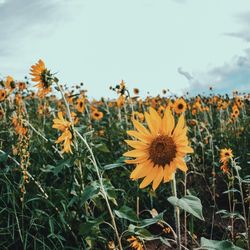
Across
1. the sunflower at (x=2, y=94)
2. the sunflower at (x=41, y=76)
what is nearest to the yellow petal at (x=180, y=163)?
the sunflower at (x=41, y=76)

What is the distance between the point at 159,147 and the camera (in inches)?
→ 59.6

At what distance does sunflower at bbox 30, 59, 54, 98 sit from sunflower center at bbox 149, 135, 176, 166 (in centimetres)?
147

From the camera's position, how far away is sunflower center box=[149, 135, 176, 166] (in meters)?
1.47

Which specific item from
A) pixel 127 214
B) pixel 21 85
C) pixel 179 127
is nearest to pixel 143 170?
pixel 179 127

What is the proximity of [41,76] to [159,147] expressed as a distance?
157 cm

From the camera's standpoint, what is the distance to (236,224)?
126 inches

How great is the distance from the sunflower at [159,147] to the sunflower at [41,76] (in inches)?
56.7

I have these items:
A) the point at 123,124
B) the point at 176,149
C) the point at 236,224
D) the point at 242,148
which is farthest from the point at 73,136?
the point at 242,148

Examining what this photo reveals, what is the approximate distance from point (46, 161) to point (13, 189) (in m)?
0.50

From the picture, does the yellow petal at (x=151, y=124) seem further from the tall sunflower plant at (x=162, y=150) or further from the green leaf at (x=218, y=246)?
the green leaf at (x=218, y=246)

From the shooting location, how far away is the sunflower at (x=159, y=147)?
4.71ft

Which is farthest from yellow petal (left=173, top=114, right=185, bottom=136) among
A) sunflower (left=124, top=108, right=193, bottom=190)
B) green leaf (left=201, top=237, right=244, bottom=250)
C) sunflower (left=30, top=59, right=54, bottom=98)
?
sunflower (left=30, top=59, right=54, bottom=98)

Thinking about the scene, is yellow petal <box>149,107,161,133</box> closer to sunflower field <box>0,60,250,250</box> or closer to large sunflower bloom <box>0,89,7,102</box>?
sunflower field <box>0,60,250,250</box>

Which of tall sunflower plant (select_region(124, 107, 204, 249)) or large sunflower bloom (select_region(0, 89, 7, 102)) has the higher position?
large sunflower bloom (select_region(0, 89, 7, 102))
